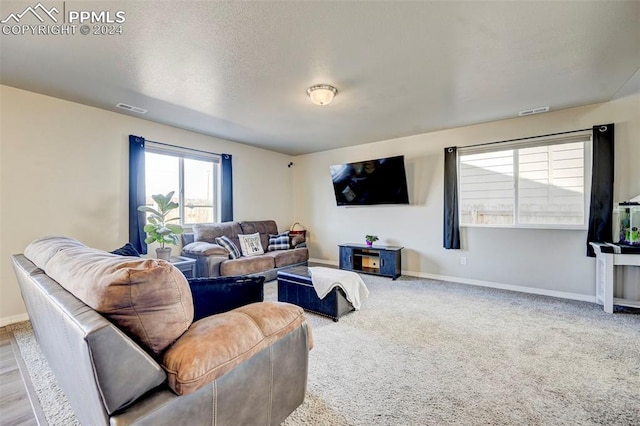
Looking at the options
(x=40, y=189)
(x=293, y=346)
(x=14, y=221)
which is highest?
(x=40, y=189)

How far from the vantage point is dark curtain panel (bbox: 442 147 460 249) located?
4.44 m

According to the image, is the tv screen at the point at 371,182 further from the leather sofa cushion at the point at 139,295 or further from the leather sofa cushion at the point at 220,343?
the leather sofa cushion at the point at 139,295

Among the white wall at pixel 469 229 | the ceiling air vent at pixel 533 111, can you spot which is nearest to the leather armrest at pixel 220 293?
the white wall at pixel 469 229

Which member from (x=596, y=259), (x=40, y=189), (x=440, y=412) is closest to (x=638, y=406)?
(x=440, y=412)

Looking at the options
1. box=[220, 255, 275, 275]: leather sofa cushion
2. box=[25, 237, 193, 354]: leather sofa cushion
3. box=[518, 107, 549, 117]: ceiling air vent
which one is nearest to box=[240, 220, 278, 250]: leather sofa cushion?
box=[220, 255, 275, 275]: leather sofa cushion

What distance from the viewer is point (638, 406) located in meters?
1.68

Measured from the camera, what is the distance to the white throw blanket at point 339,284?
2.96 metres

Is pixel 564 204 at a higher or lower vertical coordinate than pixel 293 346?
higher

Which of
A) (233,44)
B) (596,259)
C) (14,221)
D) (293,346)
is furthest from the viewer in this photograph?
(596,259)

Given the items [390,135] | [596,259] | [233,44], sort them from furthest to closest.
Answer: [390,135] < [596,259] < [233,44]

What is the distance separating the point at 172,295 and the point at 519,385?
7.36 feet

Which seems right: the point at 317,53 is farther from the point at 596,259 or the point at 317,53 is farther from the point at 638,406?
the point at 596,259

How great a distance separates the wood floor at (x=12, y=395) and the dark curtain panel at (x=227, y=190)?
3016 millimetres

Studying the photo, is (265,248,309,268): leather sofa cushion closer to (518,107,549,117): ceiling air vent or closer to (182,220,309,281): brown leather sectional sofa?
(182,220,309,281): brown leather sectional sofa
